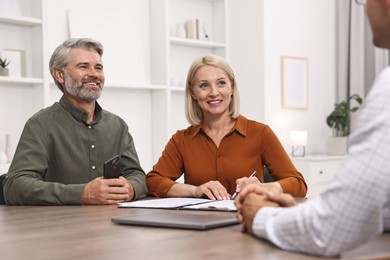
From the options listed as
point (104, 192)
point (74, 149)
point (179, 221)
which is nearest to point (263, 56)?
point (74, 149)

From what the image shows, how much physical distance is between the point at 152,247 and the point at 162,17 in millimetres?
4195

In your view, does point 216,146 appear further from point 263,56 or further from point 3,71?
point 263,56

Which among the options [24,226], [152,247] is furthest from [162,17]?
[152,247]

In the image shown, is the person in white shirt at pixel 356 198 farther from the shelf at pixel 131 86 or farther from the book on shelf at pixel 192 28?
the book on shelf at pixel 192 28

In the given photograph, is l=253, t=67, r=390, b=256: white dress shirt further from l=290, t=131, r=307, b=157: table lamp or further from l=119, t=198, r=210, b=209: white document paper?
l=290, t=131, r=307, b=157: table lamp

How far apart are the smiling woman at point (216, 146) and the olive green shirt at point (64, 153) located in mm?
180

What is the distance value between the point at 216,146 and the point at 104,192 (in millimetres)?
712

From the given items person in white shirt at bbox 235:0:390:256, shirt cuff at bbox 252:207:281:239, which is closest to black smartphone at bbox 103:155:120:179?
shirt cuff at bbox 252:207:281:239

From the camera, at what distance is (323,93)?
6406 millimetres

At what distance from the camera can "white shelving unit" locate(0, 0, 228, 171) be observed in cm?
450

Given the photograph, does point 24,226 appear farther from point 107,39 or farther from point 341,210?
point 107,39

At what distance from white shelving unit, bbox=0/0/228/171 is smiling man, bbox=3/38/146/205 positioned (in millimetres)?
1525

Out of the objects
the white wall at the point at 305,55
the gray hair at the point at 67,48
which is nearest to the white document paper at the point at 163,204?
the gray hair at the point at 67,48

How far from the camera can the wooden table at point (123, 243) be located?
47.8 inches
